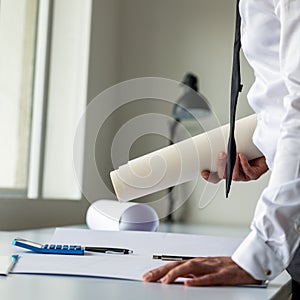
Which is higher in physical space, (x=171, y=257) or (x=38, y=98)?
(x=38, y=98)

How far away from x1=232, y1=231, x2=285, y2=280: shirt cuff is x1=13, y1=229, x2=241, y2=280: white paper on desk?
0.44ft

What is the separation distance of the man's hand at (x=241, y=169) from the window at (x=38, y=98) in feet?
3.46

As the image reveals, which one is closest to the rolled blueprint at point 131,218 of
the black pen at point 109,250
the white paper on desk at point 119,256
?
the white paper on desk at point 119,256

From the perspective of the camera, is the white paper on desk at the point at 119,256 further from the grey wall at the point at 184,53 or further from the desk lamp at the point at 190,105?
the grey wall at the point at 184,53

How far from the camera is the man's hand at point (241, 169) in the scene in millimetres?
1252

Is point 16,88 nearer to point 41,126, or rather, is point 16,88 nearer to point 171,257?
point 41,126

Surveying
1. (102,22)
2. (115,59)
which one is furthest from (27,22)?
(115,59)

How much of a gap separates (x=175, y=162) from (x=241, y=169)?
19 centimetres

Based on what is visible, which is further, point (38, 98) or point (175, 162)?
point (38, 98)

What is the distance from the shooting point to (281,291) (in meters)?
0.81

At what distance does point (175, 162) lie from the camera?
119 centimetres

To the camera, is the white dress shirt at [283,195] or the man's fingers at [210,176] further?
the man's fingers at [210,176]

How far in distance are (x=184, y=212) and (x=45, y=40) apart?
1040mm

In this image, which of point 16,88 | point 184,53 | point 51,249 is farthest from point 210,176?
point 184,53
